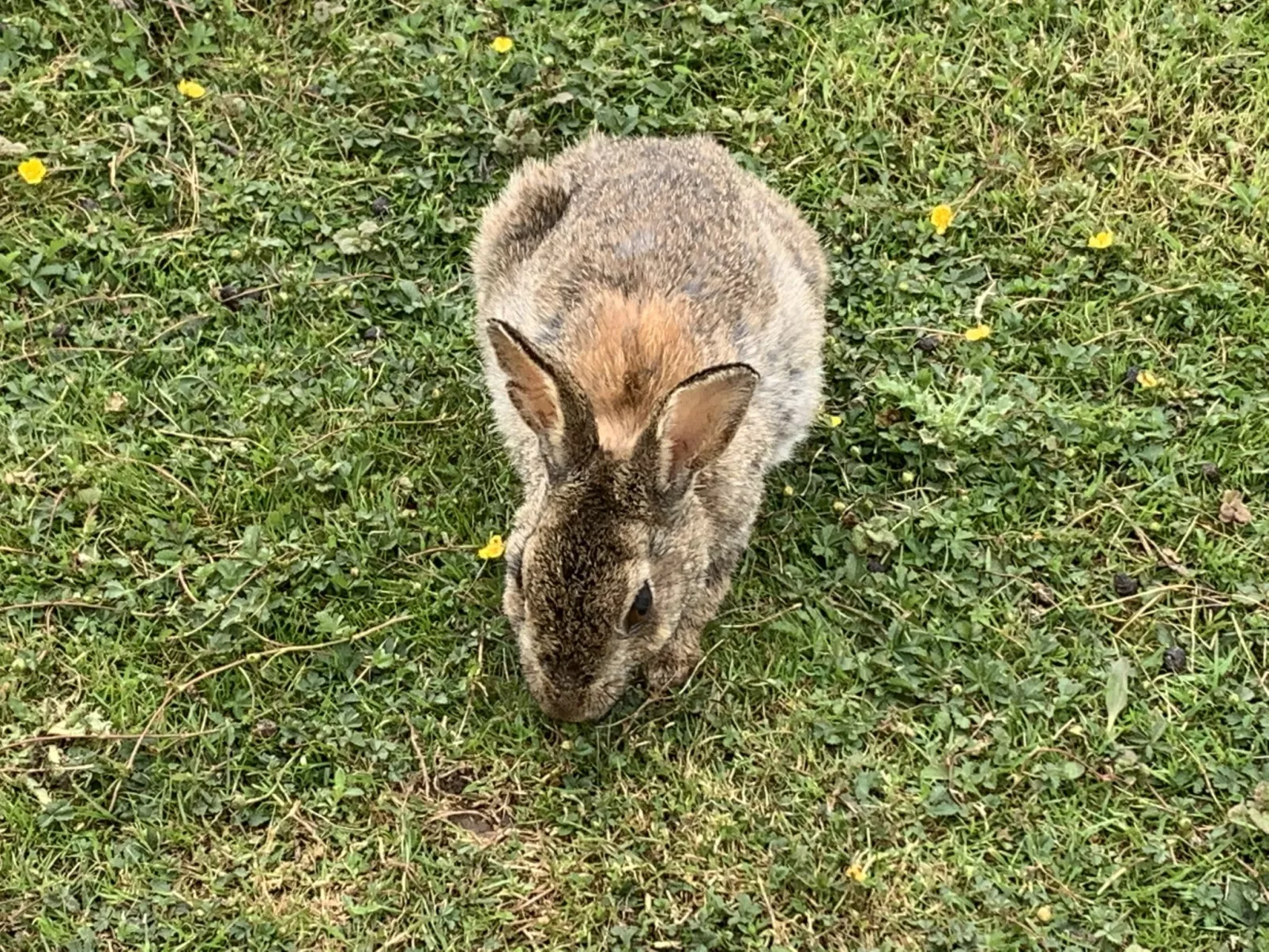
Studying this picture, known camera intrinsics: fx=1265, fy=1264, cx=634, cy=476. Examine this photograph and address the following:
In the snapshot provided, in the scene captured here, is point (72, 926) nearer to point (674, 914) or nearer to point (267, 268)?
point (674, 914)

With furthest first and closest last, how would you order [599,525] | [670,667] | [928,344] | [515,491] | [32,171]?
1. [32,171]
2. [928,344]
3. [515,491]
4. [670,667]
5. [599,525]

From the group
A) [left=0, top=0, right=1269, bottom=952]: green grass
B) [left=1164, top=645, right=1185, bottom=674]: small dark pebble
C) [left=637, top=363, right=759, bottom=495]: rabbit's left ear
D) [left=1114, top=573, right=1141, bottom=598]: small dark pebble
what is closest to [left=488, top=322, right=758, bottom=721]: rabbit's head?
[left=637, top=363, right=759, bottom=495]: rabbit's left ear

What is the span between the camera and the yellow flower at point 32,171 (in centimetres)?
527

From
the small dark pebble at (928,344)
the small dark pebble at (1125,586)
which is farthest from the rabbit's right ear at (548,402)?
the small dark pebble at (1125,586)

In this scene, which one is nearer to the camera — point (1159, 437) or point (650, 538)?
point (650, 538)

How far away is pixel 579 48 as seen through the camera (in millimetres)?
5633

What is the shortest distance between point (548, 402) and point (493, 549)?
908 millimetres

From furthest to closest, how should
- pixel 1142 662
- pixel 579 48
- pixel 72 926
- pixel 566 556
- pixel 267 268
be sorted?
1. pixel 579 48
2. pixel 267 268
3. pixel 1142 662
4. pixel 72 926
5. pixel 566 556

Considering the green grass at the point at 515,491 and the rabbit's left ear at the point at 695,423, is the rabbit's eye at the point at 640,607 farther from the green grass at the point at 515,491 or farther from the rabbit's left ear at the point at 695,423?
the green grass at the point at 515,491

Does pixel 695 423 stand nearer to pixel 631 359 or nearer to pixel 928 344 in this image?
pixel 631 359

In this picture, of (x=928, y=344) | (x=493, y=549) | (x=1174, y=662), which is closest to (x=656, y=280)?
(x=493, y=549)

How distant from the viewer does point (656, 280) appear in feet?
14.5

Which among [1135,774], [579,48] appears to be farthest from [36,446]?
[1135,774]

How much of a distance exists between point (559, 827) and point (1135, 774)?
77.2 inches
